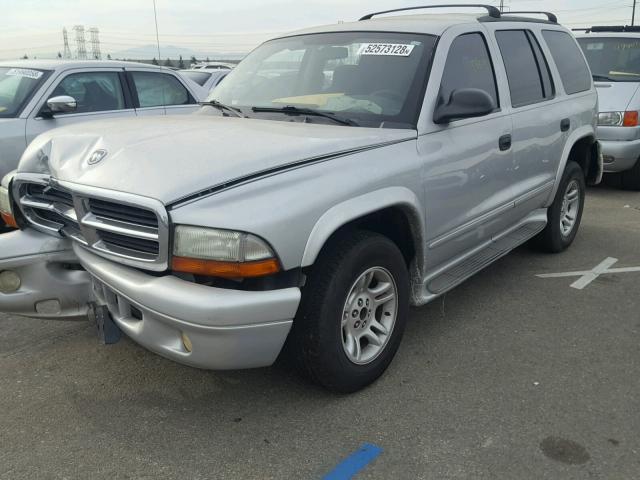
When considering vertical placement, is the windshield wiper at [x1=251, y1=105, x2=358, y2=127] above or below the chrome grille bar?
above

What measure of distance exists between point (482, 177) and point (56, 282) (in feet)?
8.06

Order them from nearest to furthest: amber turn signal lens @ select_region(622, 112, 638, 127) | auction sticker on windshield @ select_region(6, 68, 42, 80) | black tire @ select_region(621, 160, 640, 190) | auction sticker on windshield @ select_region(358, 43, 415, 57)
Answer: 1. auction sticker on windshield @ select_region(358, 43, 415, 57)
2. auction sticker on windshield @ select_region(6, 68, 42, 80)
3. amber turn signal lens @ select_region(622, 112, 638, 127)
4. black tire @ select_region(621, 160, 640, 190)

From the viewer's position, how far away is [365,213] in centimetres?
277

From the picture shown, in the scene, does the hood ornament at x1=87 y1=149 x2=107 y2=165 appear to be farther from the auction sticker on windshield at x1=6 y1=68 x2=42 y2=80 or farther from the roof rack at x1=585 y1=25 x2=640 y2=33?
the roof rack at x1=585 y1=25 x2=640 y2=33

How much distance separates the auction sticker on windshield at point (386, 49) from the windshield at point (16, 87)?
13.0 ft

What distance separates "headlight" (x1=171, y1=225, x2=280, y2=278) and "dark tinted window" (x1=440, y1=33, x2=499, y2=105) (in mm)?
1639

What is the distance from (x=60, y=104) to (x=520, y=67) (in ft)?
13.9

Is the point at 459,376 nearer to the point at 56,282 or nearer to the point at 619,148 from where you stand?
the point at 56,282

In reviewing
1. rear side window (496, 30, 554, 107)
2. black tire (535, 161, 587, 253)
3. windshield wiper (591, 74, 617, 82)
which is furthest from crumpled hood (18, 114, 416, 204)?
windshield wiper (591, 74, 617, 82)

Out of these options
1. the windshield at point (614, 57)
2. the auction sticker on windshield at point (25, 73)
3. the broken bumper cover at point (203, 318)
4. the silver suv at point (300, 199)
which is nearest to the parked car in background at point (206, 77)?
the auction sticker on windshield at point (25, 73)

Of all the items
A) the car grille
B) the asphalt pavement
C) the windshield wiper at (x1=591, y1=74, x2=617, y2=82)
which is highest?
the windshield wiper at (x1=591, y1=74, x2=617, y2=82)

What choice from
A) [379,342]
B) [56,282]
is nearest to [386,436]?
[379,342]

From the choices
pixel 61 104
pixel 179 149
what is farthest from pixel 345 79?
pixel 61 104

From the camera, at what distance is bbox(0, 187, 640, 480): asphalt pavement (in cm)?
255
